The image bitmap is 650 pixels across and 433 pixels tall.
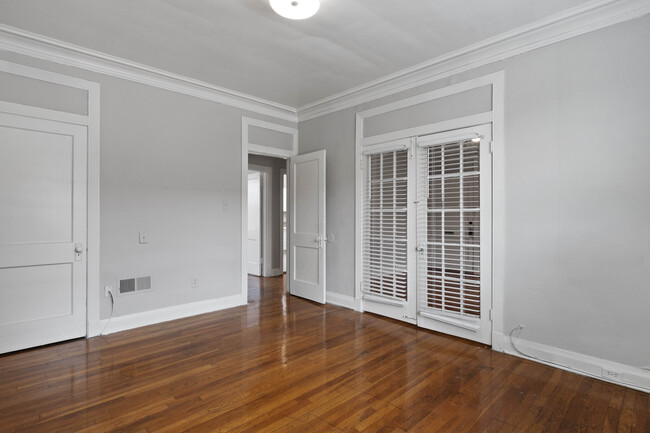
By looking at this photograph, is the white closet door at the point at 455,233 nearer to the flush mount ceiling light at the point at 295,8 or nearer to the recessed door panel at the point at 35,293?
the flush mount ceiling light at the point at 295,8

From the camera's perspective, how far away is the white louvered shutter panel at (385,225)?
13.4 feet

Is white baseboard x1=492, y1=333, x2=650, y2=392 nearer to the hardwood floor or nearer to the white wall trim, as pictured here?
the hardwood floor

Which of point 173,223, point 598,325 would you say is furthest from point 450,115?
point 173,223

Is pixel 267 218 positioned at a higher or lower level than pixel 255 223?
higher

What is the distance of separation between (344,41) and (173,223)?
2.83 meters

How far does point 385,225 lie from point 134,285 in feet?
9.80

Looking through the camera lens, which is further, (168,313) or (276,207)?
(276,207)

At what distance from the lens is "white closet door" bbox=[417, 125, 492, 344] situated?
3.38m

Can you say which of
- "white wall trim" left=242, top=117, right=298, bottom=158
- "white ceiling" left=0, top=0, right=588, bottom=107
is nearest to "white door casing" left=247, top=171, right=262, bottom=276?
"white wall trim" left=242, top=117, right=298, bottom=158

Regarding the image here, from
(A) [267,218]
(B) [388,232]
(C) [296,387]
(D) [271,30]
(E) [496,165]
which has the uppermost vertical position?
(D) [271,30]

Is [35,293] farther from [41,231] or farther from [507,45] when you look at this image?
[507,45]

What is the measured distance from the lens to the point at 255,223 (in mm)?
7234

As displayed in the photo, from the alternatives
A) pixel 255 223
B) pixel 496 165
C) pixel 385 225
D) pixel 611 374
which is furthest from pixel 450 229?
pixel 255 223

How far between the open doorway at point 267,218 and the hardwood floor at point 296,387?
3.34 meters
